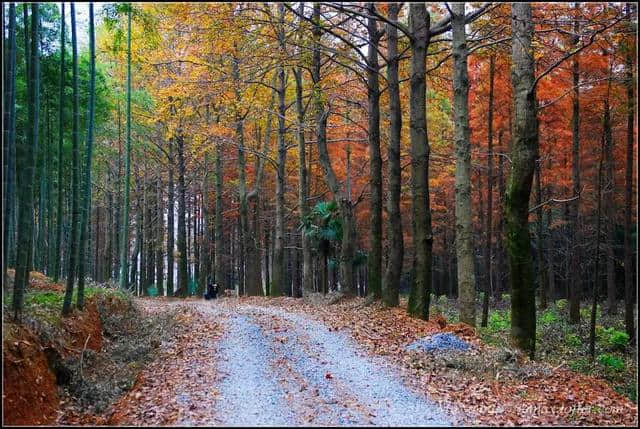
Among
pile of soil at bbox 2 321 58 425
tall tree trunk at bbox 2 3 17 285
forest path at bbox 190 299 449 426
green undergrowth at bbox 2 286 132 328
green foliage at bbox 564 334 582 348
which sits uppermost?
tall tree trunk at bbox 2 3 17 285

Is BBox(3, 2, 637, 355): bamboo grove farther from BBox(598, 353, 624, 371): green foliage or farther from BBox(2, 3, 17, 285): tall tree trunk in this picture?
BBox(598, 353, 624, 371): green foliage

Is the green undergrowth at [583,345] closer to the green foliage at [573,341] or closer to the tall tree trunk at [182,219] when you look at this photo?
the green foliage at [573,341]

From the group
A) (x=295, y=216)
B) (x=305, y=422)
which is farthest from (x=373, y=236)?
(x=295, y=216)

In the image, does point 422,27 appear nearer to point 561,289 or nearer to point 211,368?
point 211,368

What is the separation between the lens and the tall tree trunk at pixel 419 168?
11.6 m

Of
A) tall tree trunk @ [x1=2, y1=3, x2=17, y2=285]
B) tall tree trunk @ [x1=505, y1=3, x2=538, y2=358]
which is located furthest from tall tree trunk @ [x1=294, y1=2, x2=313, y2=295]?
tall tree trunk @ [x1=2, y1=3, x2=17, y2=285]

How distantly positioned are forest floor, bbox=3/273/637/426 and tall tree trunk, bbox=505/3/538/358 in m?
0.76

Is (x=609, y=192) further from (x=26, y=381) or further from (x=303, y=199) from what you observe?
(x=26, y=381)

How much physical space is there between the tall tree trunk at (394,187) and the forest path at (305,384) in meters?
2.89

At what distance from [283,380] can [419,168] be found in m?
6.04

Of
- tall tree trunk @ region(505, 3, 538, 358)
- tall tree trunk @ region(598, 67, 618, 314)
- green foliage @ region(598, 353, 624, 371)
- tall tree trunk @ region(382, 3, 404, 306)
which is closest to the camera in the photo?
tall tree trunk @ region(505, 3, 538, 358)

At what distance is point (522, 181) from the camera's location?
8625mm

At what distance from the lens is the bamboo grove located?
8977 mm

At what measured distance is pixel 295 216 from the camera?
3266cm
